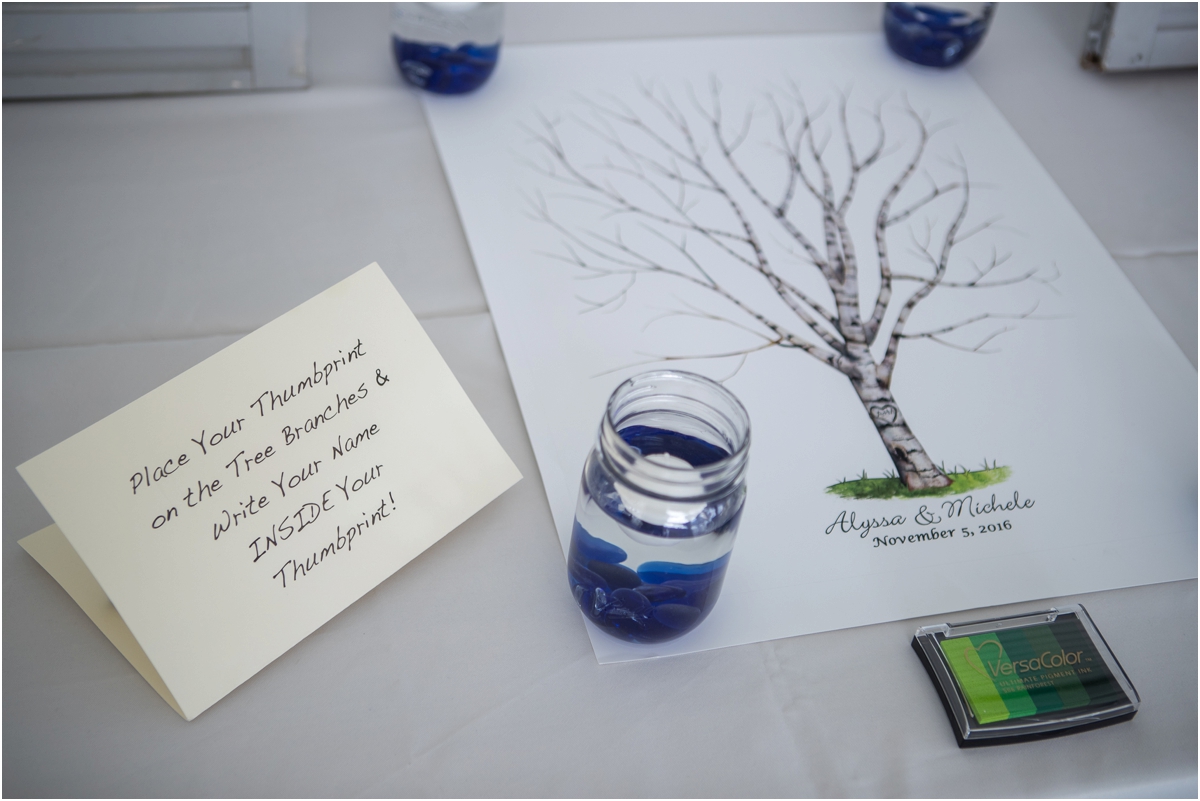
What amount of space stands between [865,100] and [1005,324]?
1.00 ft

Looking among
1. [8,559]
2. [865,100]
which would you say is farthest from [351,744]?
[865,100]

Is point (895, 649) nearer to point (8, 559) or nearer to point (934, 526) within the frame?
point (934, 526)

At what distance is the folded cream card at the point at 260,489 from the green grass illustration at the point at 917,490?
9.6 inches

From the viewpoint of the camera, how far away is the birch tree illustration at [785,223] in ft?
2.13

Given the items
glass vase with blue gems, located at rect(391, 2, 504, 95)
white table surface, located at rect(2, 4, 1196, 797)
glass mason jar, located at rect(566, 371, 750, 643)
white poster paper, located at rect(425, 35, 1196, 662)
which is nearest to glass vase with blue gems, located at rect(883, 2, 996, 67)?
white poster paper, located at rect(425, 35, 1196, 662)

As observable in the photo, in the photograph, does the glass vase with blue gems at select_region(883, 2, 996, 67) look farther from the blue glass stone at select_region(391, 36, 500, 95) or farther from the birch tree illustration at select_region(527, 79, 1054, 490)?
the blue glass stone at select_region(391, 36, 500, 95)

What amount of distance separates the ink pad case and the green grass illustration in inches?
4.0

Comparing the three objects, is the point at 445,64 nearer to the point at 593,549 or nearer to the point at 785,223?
the point at 785,223

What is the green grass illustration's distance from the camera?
561mm

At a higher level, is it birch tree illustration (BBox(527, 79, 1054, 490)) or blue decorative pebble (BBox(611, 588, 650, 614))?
birch tree illustration (BBox(527, 79, 1054, 490))

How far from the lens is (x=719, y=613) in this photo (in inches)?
19.7

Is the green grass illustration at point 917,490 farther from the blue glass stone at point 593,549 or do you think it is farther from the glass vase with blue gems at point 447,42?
the glass vase with blue gems at point 447,42

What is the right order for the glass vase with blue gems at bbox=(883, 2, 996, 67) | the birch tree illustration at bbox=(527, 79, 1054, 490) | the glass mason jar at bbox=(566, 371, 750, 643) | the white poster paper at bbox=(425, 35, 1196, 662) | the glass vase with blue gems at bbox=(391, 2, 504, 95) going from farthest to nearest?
the glass vase with blue gems at bbox=(883, 2, 996, 67) → the glass vase with blue gems at bbox=(391, 2, 504, 95) → the birch tree illustration at bbox=(527, 79, 1054, 490) → the white poster paper at bbox=(425, 35, 1196, 662) → the glass mason jar at bbox=(566, 371, 750, 643)

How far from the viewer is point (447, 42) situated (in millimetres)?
777
